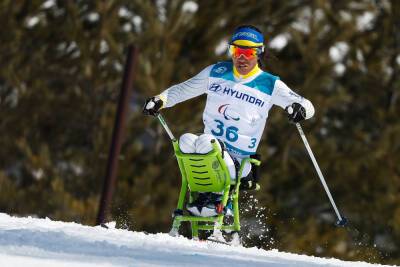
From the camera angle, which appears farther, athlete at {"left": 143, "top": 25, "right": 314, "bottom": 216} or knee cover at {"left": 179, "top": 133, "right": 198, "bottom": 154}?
athlete at {"left": 143, "top": 25, "right": 314, "bottom": 216}

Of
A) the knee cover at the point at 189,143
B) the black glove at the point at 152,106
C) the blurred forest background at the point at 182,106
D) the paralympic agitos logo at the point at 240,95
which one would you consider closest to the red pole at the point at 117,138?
the blurred forest background at the point at 182,106

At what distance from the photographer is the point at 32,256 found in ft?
14.9

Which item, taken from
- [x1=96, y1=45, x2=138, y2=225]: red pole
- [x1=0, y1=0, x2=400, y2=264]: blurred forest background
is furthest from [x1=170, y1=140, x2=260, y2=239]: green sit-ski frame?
[x1=0, y1=0, x2=400, y2=264]: blurred forest background

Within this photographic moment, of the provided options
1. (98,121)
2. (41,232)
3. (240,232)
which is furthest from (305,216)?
(41,232)

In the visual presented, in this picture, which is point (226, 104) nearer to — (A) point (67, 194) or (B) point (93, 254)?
(B) point (93, 254)

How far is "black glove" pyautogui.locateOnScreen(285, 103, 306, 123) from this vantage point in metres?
6.32

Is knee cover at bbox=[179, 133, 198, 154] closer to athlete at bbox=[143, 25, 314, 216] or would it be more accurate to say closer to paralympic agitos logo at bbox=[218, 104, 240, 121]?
athlete at bbox=[143, 25, 314, 216]

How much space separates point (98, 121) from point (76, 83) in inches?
45.6

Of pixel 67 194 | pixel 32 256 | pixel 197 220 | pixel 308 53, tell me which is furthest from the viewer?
pixel 308 53

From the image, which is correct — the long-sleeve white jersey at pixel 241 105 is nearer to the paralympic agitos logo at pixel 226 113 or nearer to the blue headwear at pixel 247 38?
the paralympic agitos logo at pixel 226 113

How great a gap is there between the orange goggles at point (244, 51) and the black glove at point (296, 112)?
408 mm

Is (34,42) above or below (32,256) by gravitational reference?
above

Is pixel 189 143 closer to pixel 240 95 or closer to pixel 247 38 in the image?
pixel 240 95

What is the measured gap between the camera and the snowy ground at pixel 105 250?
459cm
